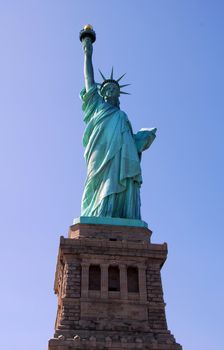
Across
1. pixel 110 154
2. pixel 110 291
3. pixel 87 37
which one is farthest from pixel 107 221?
pixel 87 37

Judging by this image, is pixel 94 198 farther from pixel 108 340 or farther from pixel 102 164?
pixel 108 340

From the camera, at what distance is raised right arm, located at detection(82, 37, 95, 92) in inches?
1184

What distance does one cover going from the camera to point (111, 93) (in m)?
29.5

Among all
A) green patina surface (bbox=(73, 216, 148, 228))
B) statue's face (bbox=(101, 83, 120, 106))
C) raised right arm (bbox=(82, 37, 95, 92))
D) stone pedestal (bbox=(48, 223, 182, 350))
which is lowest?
stone pedestal (bbox=(48, 223, 182, 350))

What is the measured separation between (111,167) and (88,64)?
7571mm

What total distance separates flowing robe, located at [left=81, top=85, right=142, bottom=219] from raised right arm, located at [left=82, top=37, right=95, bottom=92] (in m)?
2.20

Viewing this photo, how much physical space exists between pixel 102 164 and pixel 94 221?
3.21 m

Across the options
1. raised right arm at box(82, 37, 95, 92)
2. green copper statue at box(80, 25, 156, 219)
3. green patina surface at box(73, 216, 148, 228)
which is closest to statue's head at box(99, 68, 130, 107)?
green copper statue at box(80, 25, 156, 219)

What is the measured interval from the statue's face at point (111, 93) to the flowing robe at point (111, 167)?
0.92m

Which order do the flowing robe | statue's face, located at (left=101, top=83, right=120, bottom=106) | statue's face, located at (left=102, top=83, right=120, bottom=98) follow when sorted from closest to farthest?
1. the flowing robe
2. statue's face, located at (left=101, top=83, right=120, bottom=106)
3. statue's face, located at (left=102, top=83, right=120, bottom=98)

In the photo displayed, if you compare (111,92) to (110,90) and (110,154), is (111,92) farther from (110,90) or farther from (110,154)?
(110,154)

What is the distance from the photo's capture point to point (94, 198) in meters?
26.3

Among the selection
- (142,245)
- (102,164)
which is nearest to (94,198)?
(102,164)

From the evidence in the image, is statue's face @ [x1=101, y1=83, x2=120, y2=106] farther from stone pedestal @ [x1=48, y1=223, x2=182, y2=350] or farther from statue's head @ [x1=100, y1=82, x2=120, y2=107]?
stone pedestal @ [x1=48, y1=223, x2=182, y2=350]
